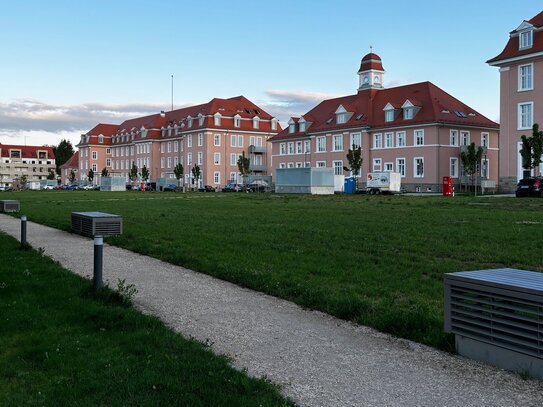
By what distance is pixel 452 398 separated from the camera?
465cm

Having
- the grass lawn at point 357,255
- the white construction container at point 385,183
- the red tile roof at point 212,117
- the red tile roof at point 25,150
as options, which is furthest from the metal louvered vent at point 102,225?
the red tile roof at point 25,150

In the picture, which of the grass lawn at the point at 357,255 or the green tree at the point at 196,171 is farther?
the green tree at the point at 196,171

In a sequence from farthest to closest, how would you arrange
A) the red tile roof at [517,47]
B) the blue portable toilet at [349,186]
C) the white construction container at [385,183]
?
1. the blue portable toilet at [349,186]
2. the white construction container at [385,183]
3. the red tile roof at [517,47]

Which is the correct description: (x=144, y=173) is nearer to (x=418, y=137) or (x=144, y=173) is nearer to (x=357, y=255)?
(x=418, y=137)

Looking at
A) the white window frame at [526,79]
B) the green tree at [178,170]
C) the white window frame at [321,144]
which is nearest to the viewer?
the white window frame at [526,79]

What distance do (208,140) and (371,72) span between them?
34.9 m

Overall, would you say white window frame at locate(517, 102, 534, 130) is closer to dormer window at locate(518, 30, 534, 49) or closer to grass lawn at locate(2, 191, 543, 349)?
dormer window at locate(518, 30, 534, 49)

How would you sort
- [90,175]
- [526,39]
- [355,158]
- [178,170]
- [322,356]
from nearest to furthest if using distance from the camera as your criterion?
1. [322,356]
2. [526,39]
3. [355,158]
4. [178,170]
5. [90,175]

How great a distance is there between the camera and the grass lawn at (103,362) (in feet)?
15.0

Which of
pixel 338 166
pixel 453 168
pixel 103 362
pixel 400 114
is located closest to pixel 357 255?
pixel 103 362

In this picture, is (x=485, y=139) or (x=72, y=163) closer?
(x=485, y=139)

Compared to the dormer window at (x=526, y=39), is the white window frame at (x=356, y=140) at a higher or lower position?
lower

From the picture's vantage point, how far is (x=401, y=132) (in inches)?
2844

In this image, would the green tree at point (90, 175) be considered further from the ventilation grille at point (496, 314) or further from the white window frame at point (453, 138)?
the ventilation grille at point (496, 314)
